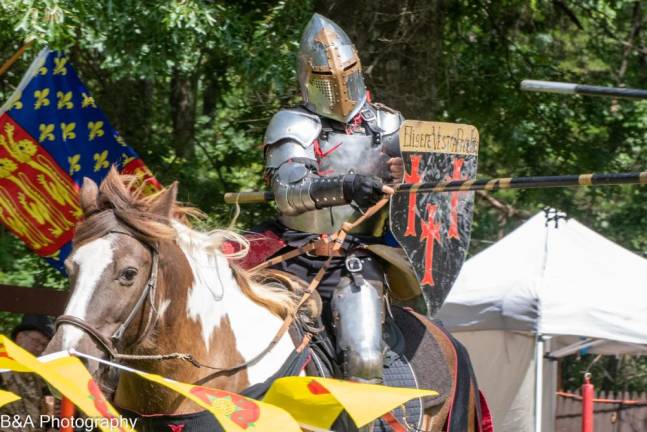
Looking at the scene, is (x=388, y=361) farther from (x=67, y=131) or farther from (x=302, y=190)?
(x=67, y=131)

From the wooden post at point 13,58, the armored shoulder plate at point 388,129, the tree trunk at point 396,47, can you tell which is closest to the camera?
the armored shoulder plate at point 388,129

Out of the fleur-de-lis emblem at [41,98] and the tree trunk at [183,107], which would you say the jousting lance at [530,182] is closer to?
the fleur-de-lis emblem at [41,98]

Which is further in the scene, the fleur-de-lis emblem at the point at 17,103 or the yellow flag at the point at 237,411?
the fleur-de-lis emblem at the point at 17,103

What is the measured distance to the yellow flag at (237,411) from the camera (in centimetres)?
327

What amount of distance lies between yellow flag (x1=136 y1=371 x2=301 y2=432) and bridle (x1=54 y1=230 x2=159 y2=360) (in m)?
0.12

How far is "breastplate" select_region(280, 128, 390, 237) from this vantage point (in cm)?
430

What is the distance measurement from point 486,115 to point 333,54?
15.2ft

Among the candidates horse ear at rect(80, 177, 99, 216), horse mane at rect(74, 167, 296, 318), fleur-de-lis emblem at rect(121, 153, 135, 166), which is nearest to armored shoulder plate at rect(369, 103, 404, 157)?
horse mane at rect(74, 167, 296, 318)

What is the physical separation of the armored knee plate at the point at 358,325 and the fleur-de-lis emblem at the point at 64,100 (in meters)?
2.62

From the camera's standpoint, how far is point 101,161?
623 cm

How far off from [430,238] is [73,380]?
73.8 inches

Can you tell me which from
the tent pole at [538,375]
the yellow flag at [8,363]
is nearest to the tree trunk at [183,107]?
the tent pole at [538,375]

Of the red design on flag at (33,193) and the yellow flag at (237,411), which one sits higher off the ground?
the red design on flag at (33,193)

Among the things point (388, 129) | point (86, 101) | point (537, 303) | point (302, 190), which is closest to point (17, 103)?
point (86, 101)
